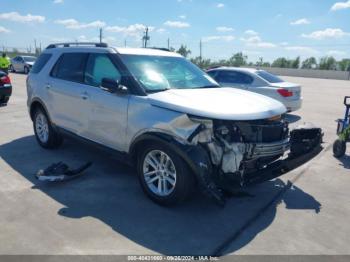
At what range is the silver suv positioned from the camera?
153 inches

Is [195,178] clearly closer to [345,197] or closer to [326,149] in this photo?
[345,197]

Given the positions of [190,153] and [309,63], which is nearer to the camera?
[190,153]

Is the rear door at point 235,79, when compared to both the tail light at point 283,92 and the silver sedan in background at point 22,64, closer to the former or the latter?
the tail light at point 283,92

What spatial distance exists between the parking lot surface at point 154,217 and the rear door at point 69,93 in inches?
28.3

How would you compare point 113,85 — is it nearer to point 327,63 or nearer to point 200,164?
point 200,164

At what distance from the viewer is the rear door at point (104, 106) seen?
464cm

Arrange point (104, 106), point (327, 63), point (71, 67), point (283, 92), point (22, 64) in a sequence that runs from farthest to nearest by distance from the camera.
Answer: point (327, 63)
point (22, 64)
point (283, 92)
point (71, 67)
point (104, 106)

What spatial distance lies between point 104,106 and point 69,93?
1036 millimetres

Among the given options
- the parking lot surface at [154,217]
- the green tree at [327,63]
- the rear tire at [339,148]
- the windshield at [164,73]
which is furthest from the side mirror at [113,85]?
the green tree at [327,63]

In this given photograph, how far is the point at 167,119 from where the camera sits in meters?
4.06

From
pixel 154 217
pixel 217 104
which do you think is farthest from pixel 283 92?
pixel 154 217

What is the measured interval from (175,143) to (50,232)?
163cm

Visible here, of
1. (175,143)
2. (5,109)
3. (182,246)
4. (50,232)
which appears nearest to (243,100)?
(175,143)

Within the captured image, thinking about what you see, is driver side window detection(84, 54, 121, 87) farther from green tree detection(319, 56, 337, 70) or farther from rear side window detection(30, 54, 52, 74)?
green tree detection(319, 56, 337, 70)
